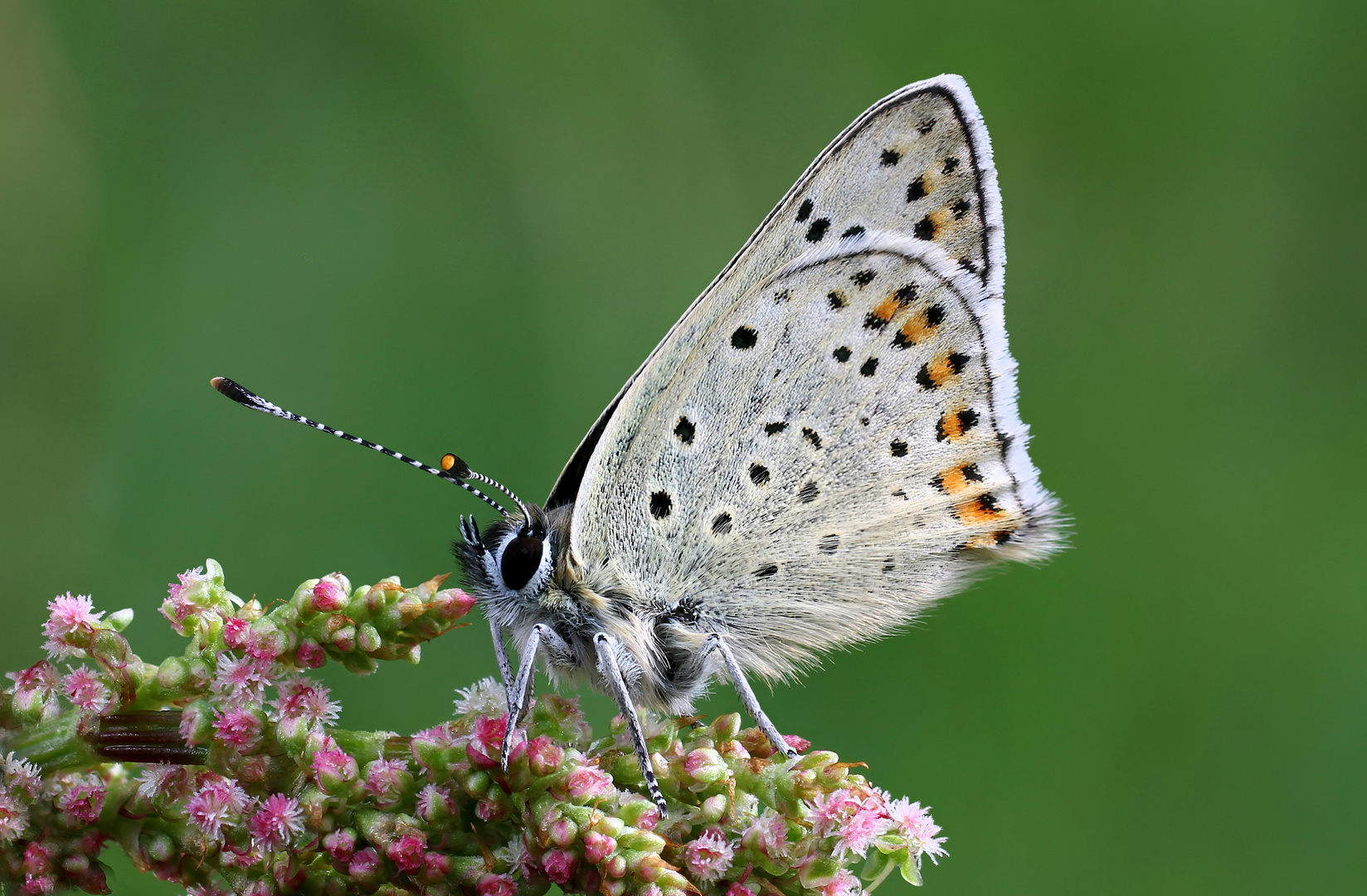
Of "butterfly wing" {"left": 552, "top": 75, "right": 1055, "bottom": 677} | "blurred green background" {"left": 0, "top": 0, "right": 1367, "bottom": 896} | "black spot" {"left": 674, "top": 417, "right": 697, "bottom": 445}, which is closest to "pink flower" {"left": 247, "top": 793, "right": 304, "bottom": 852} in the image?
"butterfly wing" {"left": 552, "top": 75, "right": 1055, "bottom": 677}

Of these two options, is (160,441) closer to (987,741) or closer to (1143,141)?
(987,741)

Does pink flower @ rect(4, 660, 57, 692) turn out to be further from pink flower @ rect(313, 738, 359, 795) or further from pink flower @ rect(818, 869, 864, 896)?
pink flower @ rect(818, 869, 864, 896)

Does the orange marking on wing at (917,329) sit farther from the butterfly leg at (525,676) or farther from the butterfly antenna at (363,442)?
the butterfly leg at (525,676)

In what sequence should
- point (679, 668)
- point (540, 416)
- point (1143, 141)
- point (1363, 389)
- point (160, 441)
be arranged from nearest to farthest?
point (679, 668) → point (160, 441) → point (540, 416) → point (1363, 389) → point (1143, 141)

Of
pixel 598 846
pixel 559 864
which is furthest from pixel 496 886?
pixel 598 846

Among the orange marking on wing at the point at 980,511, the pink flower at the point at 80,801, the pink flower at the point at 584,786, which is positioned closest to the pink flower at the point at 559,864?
the pink flower at the point at 584,786

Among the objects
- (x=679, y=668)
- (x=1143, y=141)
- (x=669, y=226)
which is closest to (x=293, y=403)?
(x=669, y=226)
